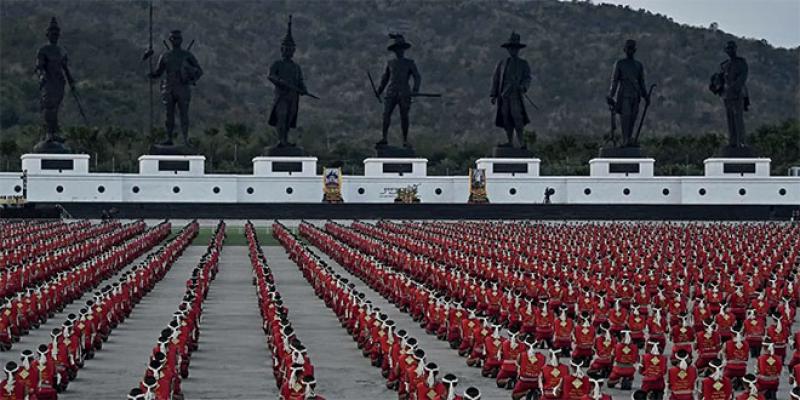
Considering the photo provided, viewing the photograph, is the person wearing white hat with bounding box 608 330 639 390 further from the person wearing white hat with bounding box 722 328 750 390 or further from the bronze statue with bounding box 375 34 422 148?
the bronze statue with bounding box 375 34 422 148

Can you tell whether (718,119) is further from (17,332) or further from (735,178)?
(17,332)

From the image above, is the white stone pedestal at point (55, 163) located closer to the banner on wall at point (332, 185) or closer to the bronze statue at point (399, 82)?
the banner on wall at point (332, 185)

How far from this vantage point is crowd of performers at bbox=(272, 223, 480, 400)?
56.1 ft

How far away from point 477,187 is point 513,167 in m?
2.63

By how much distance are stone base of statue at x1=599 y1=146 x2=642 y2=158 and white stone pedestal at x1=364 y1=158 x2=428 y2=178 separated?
8561 millimetres

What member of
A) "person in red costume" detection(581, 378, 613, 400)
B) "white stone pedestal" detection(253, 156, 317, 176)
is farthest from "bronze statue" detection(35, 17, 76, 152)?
"person in red costume" detection(581, 378, 613, 400)

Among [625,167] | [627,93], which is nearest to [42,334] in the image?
[625,167]

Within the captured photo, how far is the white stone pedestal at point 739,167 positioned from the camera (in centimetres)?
7056

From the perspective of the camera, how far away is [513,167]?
229 ft

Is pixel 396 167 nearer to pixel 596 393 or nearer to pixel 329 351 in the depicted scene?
pixel 329 351

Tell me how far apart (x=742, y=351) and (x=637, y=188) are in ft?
161

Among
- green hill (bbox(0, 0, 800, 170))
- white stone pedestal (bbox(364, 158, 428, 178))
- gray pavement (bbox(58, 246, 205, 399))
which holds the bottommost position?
gray pavement (bbox(58, 246, 205, 399))

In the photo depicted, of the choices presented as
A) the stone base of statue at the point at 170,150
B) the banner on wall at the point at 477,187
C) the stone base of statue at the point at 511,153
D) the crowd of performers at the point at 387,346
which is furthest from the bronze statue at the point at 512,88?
the crowd of performers at the point at 387,346

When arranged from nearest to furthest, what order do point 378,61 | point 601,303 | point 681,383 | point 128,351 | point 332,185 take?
point 681,383
point 128,351
point 601,303
point 332,185
point 378,61
